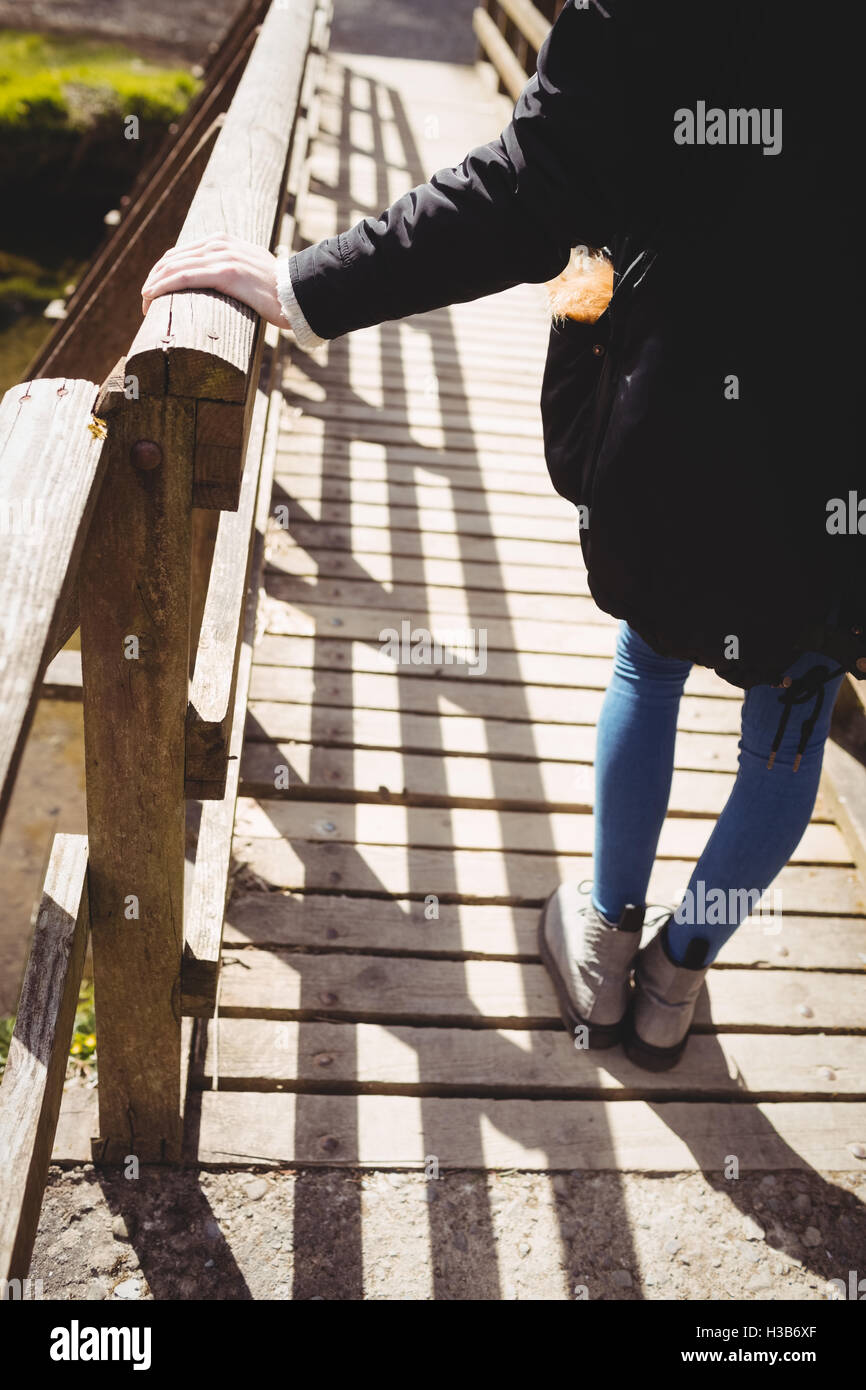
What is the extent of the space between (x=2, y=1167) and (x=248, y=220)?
1.18 m

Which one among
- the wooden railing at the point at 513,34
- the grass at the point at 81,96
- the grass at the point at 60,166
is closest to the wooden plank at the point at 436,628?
the wooden railing at the point at 513,34

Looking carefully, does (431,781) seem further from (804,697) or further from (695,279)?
(695,279)

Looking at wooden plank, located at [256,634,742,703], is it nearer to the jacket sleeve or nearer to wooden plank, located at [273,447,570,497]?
wooden plank, located at [273,447,570,497]

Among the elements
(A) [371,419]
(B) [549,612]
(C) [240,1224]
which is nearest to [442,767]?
(B) [549,612]

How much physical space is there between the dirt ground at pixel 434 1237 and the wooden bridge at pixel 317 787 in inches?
1.8

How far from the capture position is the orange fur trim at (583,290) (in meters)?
1.33

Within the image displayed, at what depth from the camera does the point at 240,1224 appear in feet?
5.58

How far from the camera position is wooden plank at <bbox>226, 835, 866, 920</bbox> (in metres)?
2.26

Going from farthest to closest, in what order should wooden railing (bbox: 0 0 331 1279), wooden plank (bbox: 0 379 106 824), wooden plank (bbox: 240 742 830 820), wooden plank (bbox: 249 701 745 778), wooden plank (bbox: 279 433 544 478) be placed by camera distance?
wooden plank (bbox: 279 433 544 478), wooden plank (bbox: 249 701 745 778), wooden plank (bbox: 240 742 830 820), wooden railing (bbox: 0 0 331 1279), wooden plank (bbox: 0 379 106 824)

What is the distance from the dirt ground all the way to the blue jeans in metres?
0.46

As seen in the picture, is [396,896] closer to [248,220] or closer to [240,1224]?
[240,1224]

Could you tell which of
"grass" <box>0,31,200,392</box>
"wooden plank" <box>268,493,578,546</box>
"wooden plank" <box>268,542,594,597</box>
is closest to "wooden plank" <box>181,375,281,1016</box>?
"wooden plank" <box>268,542,594,597</box>

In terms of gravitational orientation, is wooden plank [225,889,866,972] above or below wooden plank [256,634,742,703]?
below

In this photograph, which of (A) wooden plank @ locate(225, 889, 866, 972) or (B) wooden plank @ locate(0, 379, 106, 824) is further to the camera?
(A) wooden plank @ locate(225, 889, 866, 972)
